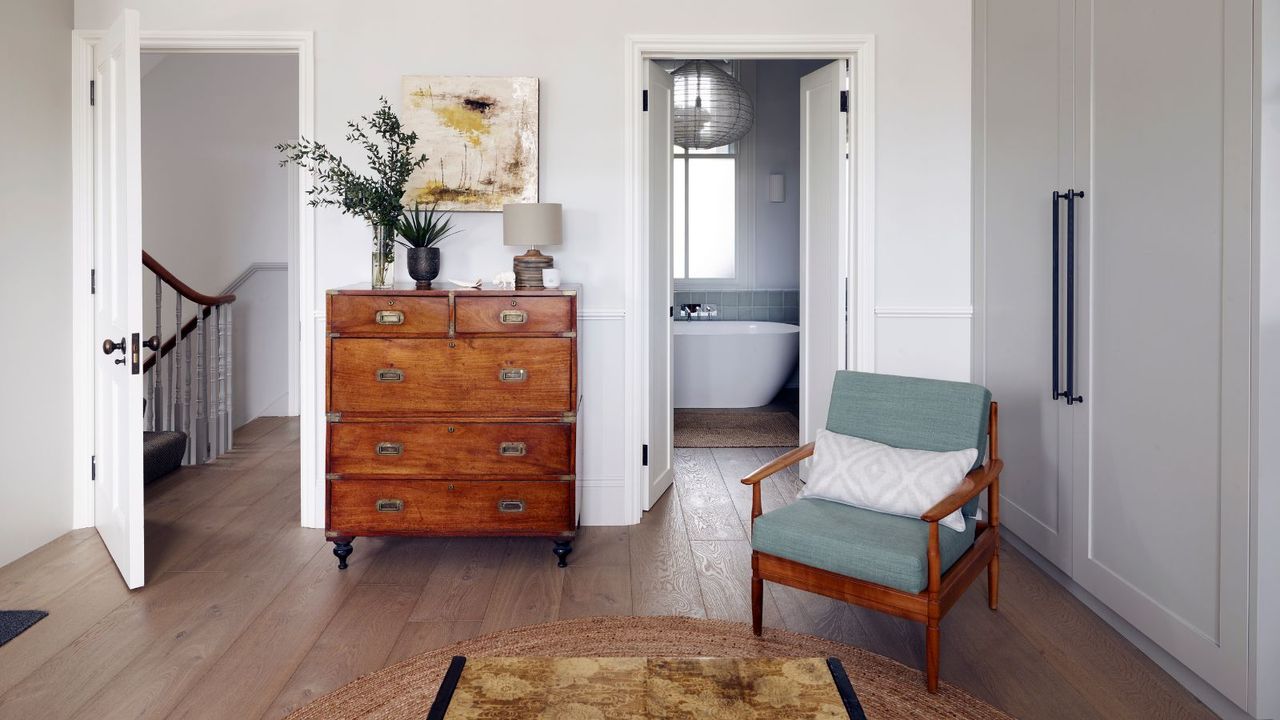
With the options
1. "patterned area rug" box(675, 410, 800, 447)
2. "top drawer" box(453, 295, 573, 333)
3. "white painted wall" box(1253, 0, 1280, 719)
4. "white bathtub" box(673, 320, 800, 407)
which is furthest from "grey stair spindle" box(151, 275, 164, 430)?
"white painted wall" box(1253, 0, 1280, 719)

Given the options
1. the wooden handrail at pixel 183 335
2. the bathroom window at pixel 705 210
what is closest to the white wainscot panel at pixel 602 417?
the wooden handrail at pixel 183 335

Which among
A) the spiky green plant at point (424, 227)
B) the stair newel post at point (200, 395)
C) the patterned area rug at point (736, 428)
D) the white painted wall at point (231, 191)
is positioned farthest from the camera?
the white painted wall at point (231, 191)

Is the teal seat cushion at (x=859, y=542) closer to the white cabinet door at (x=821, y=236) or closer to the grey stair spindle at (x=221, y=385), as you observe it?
the white cabinet door at (x=821, y=236)

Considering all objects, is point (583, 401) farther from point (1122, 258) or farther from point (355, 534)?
point (1122, 258)

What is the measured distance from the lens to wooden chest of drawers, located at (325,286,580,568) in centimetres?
329

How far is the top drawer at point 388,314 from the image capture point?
327 centimetres

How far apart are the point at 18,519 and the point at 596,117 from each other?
281 cm

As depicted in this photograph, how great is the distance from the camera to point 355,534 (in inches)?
130

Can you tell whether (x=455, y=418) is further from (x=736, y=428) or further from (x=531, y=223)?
(x=736, y=428)

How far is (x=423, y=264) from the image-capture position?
3.49 meters

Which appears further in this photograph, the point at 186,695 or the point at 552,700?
the point at 186,695

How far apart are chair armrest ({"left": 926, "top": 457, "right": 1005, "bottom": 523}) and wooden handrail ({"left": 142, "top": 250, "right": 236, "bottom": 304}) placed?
13.0 feet

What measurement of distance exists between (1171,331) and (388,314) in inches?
100

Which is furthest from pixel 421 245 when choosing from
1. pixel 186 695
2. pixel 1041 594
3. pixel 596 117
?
pixel 1041 594
